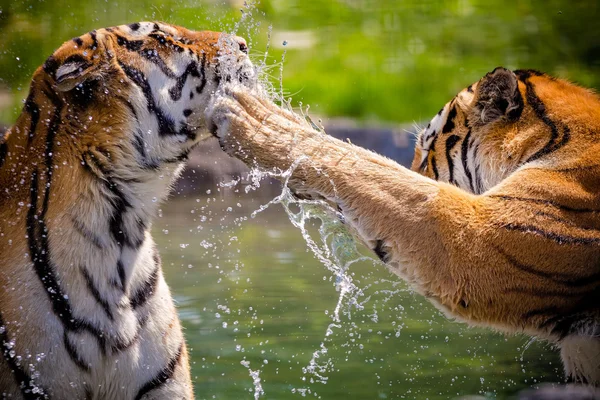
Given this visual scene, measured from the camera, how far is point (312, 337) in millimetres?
2975

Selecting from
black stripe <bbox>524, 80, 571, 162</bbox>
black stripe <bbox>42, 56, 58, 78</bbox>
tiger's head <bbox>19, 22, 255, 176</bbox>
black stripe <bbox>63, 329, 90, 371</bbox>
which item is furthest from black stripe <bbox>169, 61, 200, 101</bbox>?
black stripe <bbox>524, 80, 571, 162</bbox>

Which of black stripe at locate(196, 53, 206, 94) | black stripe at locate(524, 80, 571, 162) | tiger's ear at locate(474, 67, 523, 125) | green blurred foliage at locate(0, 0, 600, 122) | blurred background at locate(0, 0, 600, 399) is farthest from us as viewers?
green blurred foliage at locate(0, 0, 600, 122)

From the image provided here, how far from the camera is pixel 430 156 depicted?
8.10ft

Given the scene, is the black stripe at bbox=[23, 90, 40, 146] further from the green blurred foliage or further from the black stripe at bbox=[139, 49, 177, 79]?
the green blurred foliage

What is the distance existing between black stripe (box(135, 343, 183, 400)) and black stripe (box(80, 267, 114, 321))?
0.15m

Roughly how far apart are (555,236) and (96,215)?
0.98 metres

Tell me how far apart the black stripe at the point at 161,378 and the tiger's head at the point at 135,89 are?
41 centimetres

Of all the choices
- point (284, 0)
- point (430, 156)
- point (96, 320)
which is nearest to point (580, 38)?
point (284, 0)

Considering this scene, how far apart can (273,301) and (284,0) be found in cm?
506

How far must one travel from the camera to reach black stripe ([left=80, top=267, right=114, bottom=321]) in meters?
1.86

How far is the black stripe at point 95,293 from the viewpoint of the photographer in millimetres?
1861

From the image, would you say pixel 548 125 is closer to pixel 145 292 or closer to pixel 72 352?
pixel 145 292

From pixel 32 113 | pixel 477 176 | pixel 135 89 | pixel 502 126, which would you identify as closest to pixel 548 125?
pixel 502 126

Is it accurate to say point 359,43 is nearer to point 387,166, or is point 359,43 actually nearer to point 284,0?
point 284,0
